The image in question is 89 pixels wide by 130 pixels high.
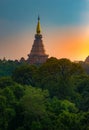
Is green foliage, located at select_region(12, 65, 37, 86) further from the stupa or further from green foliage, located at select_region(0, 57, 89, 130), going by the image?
the stupa

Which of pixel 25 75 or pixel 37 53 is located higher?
pixel 37 53

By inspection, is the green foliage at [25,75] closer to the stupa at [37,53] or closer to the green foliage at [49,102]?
the green foliage at [49,102]

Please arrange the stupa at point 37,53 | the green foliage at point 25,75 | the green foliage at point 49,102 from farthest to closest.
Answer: the stupa at point 37,53 < the green foliage at point 25,75 < the green foliage at point 49,102

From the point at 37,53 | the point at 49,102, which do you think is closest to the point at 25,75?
the point at 49,102

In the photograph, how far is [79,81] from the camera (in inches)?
2162

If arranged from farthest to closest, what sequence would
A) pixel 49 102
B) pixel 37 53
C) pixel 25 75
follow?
pixel 37 53, pixel 25 75, pixel 49 102

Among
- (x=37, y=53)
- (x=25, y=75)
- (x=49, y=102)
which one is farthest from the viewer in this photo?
(x=37, y=53)

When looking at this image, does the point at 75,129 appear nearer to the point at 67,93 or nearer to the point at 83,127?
the point at 83,127

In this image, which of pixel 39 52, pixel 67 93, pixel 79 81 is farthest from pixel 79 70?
pixel 39 52

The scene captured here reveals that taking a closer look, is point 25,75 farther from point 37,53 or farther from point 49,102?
point 37,53

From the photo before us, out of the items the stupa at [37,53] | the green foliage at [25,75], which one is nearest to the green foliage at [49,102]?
the green foliage at [25,75]

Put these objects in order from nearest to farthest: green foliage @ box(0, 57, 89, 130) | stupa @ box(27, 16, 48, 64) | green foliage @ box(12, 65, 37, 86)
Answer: green foliage @ box(0, 57, 89, 130) < green foliage @ box(12, 65, 37, 86) < stupa @ box(27, 16, 48, 64)

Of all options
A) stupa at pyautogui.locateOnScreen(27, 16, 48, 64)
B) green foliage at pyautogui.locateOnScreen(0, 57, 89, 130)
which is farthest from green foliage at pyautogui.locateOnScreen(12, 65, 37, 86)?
stupa at pyautogui.locateOnScreen(27, 16, 48, 64)

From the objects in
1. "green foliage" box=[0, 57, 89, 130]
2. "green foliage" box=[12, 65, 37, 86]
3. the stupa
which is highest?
the stupa
